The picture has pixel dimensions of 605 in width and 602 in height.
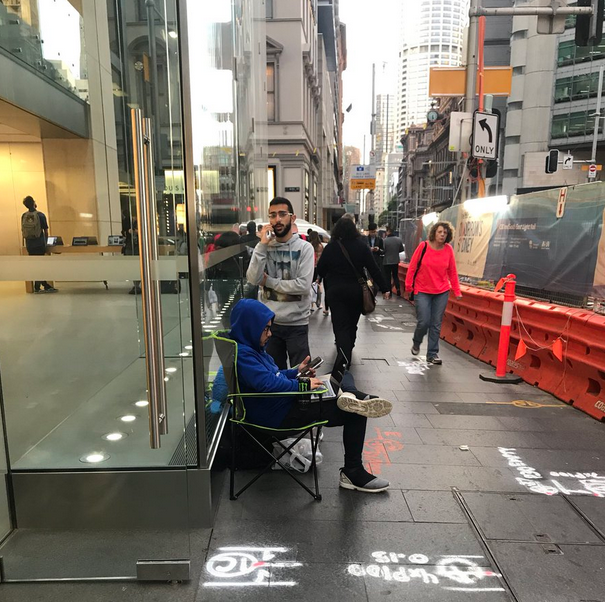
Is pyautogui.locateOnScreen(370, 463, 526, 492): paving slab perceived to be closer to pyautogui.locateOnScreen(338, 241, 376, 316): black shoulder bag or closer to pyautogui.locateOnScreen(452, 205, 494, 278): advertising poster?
pyautogui.locateOnScreen(338, 241, 376, 316): black shoulder bag

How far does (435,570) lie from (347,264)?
11.5 ft

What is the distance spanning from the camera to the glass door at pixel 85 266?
2.71m

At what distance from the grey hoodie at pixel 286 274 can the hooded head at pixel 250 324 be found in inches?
44.2

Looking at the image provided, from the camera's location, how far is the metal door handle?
2188 mm

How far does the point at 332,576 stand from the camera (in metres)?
2.57

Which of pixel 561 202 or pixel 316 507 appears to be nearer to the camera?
pixel 316 507

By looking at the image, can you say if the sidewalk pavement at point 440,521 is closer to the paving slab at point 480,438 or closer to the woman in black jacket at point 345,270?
the paving slab at point 480,438

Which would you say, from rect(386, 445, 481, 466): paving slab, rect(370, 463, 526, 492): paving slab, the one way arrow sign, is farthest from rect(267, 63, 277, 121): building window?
rect(370, 463, 526, 492): paving slab

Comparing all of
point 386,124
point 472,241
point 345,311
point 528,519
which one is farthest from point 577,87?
point 386,124

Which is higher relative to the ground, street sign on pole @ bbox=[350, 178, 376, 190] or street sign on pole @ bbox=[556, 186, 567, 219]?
street sign on pole @ bbox=[350, 178, 376, 190]

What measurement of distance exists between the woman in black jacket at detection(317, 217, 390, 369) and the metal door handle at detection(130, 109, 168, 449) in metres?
3.52

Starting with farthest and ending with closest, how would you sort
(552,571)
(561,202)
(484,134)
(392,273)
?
(392,273) → (484,134) → (561,202) → (552,571)

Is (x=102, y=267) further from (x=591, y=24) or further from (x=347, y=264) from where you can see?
(x=591, y=24)

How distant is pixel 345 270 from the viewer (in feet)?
18.4
